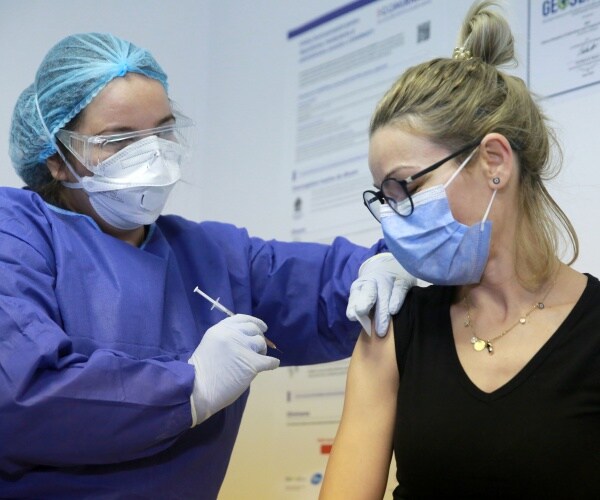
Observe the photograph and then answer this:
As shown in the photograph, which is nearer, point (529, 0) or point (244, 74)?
point (529, 0)

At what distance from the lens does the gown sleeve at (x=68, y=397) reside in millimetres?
1475

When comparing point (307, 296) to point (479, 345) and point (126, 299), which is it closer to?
point (126, 299)

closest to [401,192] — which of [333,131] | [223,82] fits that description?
[333,131]

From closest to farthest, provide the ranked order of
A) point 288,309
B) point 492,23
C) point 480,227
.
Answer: point 480,227, point 492,23, point 288,309

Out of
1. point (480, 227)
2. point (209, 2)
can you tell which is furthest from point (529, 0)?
point (209, 2)

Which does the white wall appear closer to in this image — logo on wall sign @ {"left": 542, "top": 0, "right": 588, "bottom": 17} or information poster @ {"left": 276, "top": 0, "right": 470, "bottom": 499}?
information poster @ {"left": 276, "top": 0, "right": 470, "bottom": 499}

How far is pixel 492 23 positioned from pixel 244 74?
153 centimetres

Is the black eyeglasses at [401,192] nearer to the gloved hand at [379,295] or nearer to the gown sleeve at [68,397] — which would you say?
the gloved hand at [379,295]

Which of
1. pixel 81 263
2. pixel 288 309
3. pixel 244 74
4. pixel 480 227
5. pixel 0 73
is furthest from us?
pixel 244 74

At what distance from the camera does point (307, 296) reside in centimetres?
192

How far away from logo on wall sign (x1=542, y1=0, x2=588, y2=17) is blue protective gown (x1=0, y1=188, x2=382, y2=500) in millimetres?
697

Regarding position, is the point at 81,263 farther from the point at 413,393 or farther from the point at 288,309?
the point at 413,393

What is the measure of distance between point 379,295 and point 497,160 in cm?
32

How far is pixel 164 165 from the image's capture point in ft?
5.89
